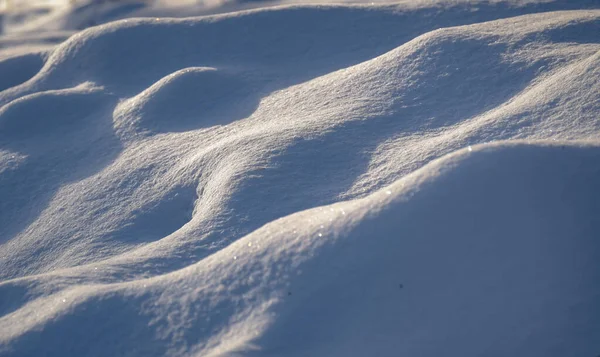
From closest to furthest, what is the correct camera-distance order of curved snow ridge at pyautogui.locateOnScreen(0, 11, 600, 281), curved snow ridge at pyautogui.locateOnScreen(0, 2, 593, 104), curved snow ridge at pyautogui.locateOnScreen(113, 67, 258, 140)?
curved snow ridge at pyautogui.locateOnScreen(0, 11, 600, 281) < curved snow ridge at pyautogui.locateOnScreen(113, 67, 258, 140) < curved snow ridge at pyautogui.locateOnScreen(0, 2, 593, 104)

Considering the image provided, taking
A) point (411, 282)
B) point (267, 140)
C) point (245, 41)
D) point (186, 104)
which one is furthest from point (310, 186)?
point (245, 41)

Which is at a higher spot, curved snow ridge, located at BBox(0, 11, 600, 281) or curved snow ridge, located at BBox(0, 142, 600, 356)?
curved snow ridge, located at BBox(0, 11, 600, 281)

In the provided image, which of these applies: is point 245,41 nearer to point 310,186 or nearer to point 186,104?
point 186,104

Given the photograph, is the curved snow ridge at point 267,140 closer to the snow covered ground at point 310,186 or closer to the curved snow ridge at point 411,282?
the snow covered ground at point 310,186

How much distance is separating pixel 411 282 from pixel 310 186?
0.81 m

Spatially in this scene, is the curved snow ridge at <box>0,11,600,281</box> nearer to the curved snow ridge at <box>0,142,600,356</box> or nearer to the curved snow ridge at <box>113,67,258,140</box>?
the curved snow ridge at <box>113,67,258,140</box>

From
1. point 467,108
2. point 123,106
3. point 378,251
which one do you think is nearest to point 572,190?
point 378,251

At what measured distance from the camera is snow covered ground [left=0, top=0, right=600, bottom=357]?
76.7 inches

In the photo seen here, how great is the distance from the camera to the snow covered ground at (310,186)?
195 cm

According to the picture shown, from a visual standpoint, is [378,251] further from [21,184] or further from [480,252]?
[21,184]

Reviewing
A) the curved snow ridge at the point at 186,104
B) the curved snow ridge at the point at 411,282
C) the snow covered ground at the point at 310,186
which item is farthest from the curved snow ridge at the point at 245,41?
the curved snow ridge at the point at 411,282

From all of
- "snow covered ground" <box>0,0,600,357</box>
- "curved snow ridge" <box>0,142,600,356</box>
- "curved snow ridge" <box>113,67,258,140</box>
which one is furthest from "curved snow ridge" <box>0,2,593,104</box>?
"curved snow ridge" <box>0,142,600,356</box>

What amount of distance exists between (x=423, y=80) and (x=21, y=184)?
→ 2205 millimetres

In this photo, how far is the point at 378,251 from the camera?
6.50 feet
